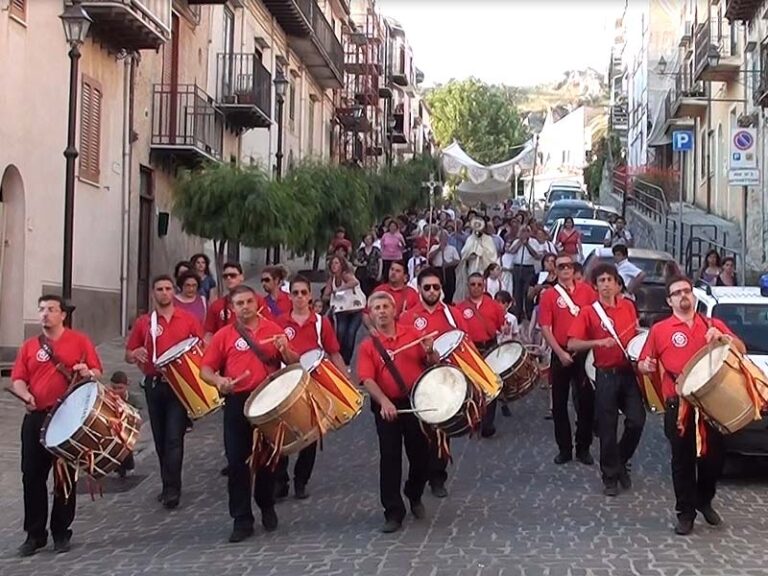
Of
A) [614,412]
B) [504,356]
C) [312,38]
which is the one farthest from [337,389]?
[312,38]

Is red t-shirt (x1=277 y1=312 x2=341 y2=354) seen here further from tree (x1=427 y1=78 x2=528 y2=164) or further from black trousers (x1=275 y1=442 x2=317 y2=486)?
tree (x1=427 y1=78 x2=528 y2=164)

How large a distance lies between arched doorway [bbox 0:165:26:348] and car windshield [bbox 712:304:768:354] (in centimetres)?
969

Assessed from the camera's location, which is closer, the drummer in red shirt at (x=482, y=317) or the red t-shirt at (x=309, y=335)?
the red t-shirt at (x=309, y=335)

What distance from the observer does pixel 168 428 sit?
9.82 m

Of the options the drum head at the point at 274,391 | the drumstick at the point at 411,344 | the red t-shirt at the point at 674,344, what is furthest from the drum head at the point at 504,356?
the drum head at the point at 274,391

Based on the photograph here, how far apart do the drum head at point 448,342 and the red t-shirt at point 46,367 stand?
247cm

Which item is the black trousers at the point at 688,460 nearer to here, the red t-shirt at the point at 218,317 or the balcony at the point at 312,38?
the red t-shirt at the point at 218,317

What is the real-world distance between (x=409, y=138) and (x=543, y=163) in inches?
2009

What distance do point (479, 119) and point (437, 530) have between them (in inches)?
3308

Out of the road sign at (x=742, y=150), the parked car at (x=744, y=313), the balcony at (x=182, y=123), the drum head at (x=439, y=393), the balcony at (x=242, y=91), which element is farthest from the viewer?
the balcony at (x=242, y=91)

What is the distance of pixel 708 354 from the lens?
26.4 feet

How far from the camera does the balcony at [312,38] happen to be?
32753 mm

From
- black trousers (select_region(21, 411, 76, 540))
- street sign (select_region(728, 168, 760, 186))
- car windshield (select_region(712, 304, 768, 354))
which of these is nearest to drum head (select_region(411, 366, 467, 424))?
black trousers (select_region(21, 411, 76, 540))

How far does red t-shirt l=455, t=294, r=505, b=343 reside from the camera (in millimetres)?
12461
